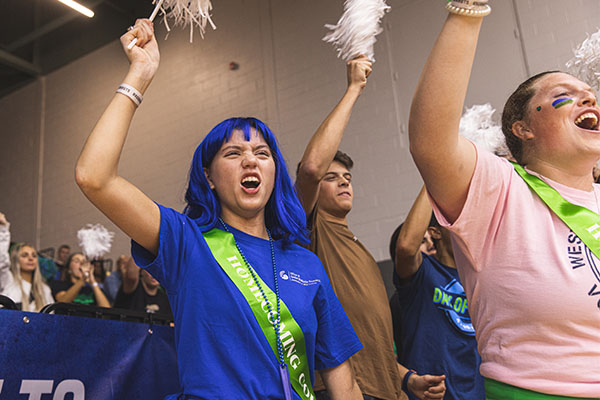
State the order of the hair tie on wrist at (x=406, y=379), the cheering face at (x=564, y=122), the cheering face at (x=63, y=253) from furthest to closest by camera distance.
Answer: the cheering face at (x=63, y=253)
the hair tie on wrist at (x=406, y=379)
the cheering face at (x=564, y=122)

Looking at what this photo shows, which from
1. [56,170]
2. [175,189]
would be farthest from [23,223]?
[175,189]

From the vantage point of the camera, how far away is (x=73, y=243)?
7.21 m

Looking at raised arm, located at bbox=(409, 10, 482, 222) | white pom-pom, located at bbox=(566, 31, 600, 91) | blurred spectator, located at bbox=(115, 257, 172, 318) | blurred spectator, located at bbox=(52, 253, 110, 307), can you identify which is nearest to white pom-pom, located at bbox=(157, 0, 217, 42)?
raised arm, located at bbox=(409, 10, 482, 222)

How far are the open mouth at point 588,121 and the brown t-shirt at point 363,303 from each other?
96 cm

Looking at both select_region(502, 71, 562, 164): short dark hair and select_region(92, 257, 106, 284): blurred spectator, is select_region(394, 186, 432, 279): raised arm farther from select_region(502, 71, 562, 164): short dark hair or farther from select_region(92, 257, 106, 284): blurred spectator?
select_region(92, 257, 106, 284): blurred spectator

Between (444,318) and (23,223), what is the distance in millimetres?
7207

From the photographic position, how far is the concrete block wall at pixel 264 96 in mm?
4758

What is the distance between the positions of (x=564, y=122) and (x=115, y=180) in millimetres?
977

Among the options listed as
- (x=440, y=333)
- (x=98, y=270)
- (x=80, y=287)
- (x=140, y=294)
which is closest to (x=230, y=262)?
(x=440, y=333)

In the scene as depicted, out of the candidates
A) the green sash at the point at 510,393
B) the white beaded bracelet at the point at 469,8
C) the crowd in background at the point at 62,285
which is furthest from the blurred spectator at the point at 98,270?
the white beaded bracelet at the point at 469,8

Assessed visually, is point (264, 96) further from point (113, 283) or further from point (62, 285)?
point (62, 285)

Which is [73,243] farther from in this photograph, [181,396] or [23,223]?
[181,396]

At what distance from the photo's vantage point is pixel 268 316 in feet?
4.11

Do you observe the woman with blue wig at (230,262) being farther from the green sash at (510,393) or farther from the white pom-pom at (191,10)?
the green sash at (510,393)
